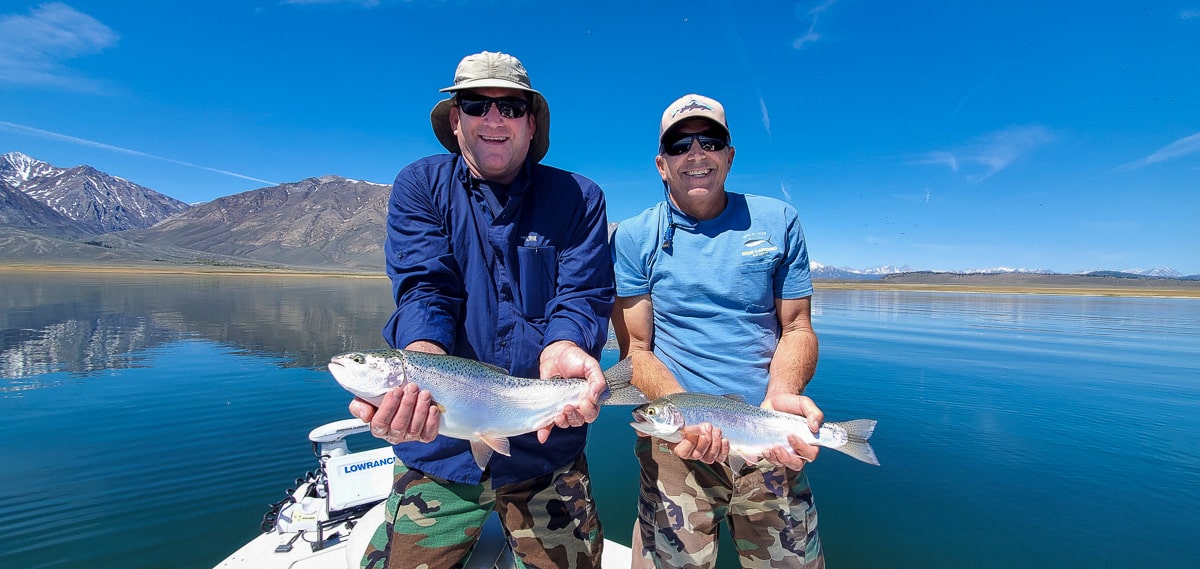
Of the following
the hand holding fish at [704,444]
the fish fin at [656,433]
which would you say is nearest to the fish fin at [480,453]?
the fish fin at [656,433]

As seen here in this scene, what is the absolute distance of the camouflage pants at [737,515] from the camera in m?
3.90

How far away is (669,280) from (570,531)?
212cm

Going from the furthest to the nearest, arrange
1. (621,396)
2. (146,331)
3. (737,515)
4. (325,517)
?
(146,331), (325,517), (737,515), (621,396)

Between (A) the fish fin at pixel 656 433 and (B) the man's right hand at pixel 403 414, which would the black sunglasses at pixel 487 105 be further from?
(A) the fish fin at pixel 656 433

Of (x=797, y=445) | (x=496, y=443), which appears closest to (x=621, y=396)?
(x=496, y=443)

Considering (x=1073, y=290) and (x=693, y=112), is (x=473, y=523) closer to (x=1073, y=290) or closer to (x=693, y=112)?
(x=693, y=112)

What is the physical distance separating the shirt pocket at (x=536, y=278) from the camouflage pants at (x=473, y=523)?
1.16m

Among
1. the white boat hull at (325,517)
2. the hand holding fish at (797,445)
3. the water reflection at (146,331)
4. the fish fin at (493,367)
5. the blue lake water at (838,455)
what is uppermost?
the fish fin at (493,367)

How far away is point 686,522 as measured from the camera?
3.97 meters

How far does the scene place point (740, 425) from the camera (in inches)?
152

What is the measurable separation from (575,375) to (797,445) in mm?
1842

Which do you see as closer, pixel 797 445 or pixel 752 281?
pixel 797 445

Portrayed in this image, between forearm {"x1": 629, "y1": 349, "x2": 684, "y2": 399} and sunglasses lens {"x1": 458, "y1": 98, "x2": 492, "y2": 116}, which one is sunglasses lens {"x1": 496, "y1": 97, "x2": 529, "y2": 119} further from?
forearm {"x1": 629, "y1": 349, "x2": 684, "y2": 399}

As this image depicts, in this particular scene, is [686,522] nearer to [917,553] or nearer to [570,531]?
[570,531]
